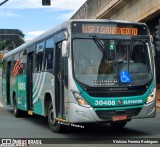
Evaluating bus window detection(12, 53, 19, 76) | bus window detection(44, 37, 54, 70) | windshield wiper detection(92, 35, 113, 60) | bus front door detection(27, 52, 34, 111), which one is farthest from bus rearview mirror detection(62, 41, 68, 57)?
bus window detection(12, 53, 19, 76)

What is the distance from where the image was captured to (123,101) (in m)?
10.6

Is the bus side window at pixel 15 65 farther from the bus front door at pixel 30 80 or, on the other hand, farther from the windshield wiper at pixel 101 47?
the windshield wiper at pixel 101 47

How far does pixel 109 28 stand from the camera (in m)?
11.1

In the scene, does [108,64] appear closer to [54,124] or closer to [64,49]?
[64,49]

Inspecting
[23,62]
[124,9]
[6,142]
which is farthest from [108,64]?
[124,9]

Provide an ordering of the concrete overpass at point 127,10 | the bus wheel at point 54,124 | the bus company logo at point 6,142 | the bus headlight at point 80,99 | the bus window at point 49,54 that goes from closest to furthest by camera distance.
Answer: the bus company logo at point 6,142
the bus headlight at point 80,99
the bus wheel at point 54,124
the bus window at point 49,54
the concrete overpass at point 127,10

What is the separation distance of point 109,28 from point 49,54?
2.15 metres

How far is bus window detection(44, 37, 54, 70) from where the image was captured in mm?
12145

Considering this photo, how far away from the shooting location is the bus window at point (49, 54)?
12145mm

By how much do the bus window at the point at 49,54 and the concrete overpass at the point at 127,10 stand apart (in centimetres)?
1206

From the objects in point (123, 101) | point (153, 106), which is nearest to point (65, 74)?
point (123, 101)

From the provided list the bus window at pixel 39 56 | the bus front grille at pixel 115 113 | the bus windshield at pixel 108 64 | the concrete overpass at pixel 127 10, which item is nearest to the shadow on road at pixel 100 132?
the bus front grille at pixel 115 113

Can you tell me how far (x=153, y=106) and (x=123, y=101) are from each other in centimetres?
91

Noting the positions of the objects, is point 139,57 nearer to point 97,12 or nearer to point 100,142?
point 100,142
